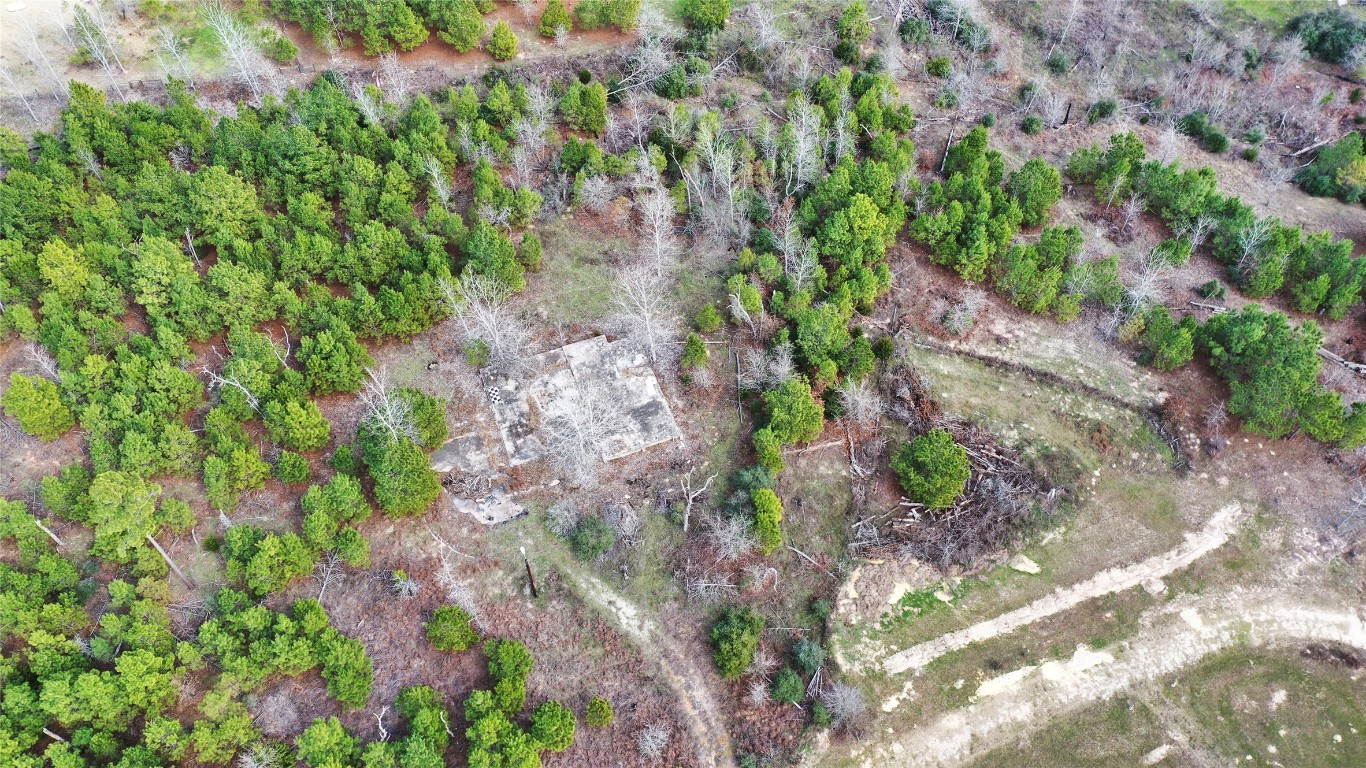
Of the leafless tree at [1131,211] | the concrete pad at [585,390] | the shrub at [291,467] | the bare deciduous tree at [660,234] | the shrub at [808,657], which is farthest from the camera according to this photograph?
the leafless tree at [1131,211]

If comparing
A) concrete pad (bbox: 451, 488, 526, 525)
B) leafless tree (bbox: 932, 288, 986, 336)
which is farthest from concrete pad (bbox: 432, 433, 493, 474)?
leafless tree (bbox: 932, 288, 986, 336)

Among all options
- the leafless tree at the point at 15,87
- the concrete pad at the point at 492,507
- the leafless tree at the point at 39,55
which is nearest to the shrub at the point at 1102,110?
the concrete pad at the point at 492,507

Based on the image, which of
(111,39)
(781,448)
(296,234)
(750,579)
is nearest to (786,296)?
(781,448)

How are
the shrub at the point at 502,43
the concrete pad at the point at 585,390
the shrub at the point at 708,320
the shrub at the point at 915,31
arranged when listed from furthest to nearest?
the shrub at the point at 915,31 → the shrub at the point at 502,43 → the shrub at the point at 708,320 → the concrete pad at the point at 585,390

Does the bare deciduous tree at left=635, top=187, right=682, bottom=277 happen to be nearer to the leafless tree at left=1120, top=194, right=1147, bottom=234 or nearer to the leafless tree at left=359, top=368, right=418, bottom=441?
the leafless tree at left=359, top=368, right=418, bottom=441

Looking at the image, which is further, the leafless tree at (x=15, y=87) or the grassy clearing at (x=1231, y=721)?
the leafless tree at (x=15, y=87)

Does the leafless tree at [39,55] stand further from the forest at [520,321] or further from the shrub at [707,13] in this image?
the shrub at [707,13]
